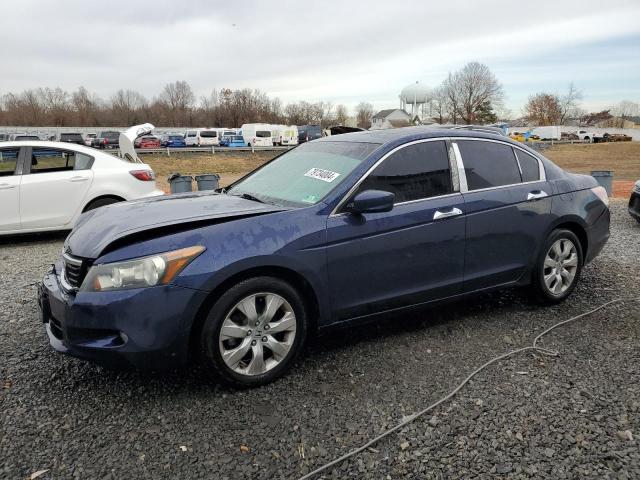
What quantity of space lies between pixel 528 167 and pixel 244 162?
32421mm

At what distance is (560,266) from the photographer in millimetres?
4496

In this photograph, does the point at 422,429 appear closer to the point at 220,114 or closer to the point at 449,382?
the point at 449,382

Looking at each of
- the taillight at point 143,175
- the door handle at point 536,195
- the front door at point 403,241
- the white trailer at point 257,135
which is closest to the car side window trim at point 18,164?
the taillight at point 143,175

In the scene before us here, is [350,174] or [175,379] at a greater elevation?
[350,174]

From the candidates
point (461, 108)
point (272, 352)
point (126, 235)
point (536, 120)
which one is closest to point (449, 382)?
point (272, 352)

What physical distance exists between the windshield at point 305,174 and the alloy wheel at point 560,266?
6.42ft

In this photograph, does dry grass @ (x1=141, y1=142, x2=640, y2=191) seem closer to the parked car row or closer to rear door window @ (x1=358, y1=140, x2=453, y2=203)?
the parked car row

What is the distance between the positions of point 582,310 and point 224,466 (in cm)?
345

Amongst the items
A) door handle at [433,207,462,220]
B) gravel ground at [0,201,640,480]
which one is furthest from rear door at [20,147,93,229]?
door handle at [433,207,462,220]

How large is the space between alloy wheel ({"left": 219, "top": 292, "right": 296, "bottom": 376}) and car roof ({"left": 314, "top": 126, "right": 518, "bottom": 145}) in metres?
1.54

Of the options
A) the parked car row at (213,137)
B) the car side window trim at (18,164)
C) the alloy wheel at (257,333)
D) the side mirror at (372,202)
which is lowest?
the alloy wheel at (257,333)

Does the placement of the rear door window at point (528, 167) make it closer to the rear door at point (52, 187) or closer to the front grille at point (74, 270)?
the front grille at point (74, 270)

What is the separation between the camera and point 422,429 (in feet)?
9.04

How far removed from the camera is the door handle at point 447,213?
12.2 ft
